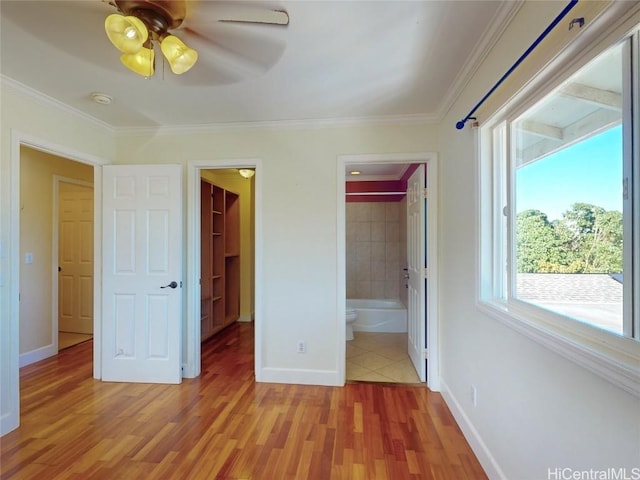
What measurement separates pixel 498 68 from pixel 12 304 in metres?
3.37

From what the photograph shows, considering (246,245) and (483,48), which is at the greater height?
(483,48)

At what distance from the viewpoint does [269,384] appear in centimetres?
268

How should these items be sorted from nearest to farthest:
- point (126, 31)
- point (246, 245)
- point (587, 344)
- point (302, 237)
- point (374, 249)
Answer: point (587, 344) → point (126, 31) → point (302, 237) → point (246, 245) → point (374, 249)

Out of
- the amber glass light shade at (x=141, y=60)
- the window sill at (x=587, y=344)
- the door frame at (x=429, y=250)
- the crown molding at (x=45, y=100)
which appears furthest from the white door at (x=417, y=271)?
the crown molding at (x=45, y=100)

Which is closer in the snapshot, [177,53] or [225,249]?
[177,53]

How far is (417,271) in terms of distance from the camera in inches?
113

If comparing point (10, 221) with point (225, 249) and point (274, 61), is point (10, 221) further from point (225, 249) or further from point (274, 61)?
point (225, 249)

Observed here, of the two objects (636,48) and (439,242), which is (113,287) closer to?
(439,242)

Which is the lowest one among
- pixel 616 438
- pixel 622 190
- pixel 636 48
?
pixel 616 438

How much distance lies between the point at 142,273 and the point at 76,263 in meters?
2.21

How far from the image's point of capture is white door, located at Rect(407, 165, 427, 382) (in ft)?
8.85

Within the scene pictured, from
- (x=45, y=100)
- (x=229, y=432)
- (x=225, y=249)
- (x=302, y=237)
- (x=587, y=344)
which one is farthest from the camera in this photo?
(x=225, y=249)

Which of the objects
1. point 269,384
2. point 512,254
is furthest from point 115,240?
point 512,254

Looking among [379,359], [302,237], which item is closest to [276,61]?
[302,237]
